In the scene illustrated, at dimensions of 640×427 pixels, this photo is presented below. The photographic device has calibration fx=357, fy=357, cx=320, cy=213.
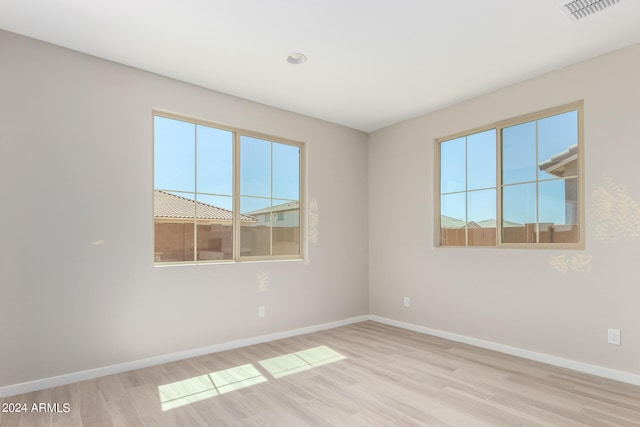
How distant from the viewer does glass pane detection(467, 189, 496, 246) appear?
386cm

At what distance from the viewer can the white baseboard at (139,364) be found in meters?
2.66

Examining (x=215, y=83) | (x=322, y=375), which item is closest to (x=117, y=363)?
(x=322, y=375)

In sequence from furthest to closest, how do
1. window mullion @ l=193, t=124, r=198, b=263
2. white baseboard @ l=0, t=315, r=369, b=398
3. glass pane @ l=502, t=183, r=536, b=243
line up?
window mullion @ l=193, t=124, r=198, b=263
glass pane @ l=502, t=183, r=536, b=243
white baseboard @ l=0, t=315, r=369, b=398

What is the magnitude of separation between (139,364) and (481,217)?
3.72 metres

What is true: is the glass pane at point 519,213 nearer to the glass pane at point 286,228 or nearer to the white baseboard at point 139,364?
the glass pane at point 286,228

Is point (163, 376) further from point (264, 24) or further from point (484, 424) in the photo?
point (264, 24)

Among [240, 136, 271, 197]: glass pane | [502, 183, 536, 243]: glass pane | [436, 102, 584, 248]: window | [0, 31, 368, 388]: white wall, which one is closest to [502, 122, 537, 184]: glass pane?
[436, 102, 584, 248]: window

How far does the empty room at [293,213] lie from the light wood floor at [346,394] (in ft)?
0.08

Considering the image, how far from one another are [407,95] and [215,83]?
6.66 feet

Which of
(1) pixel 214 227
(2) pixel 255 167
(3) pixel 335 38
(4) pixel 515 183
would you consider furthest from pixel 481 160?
(1) pixel 214 227

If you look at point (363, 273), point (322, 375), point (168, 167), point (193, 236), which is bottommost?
point (322, 375)

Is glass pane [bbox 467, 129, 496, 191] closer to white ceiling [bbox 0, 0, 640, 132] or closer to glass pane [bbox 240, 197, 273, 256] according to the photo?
white ceiling [bbox 0, 0, 640, 132]

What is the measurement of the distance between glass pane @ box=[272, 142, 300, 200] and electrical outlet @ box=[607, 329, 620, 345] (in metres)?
3.33

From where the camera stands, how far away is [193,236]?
3645mm
